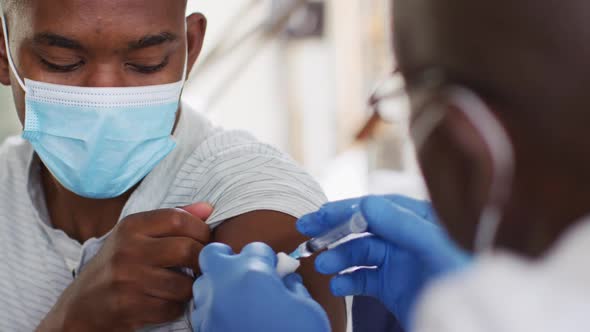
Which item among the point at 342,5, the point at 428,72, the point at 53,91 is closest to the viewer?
the point at 428,72

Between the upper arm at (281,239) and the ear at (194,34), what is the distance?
49 centimetres

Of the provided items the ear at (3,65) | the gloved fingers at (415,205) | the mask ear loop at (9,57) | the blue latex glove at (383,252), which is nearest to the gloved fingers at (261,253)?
the blue latex glove at (383,252)

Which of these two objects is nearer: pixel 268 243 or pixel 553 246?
pixel 553 246

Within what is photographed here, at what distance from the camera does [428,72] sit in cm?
78

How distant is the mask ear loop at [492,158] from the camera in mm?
694

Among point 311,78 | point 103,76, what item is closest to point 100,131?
point 103,76

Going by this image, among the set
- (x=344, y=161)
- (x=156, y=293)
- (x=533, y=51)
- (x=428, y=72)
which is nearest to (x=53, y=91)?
(x=156, y=293)

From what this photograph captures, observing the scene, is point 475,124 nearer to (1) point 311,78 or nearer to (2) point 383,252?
(2) point 383,252

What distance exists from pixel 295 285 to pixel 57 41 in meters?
0.73

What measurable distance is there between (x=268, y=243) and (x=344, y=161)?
2670mm

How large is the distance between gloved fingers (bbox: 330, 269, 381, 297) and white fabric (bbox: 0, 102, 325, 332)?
17 cm

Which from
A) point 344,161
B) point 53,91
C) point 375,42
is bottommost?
point 344,161

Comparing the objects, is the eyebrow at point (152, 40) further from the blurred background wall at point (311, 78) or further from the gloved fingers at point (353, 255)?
the blurred background wall at point (311, 78)

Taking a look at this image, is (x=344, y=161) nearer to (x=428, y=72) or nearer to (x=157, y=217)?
(x=157, y=217)
